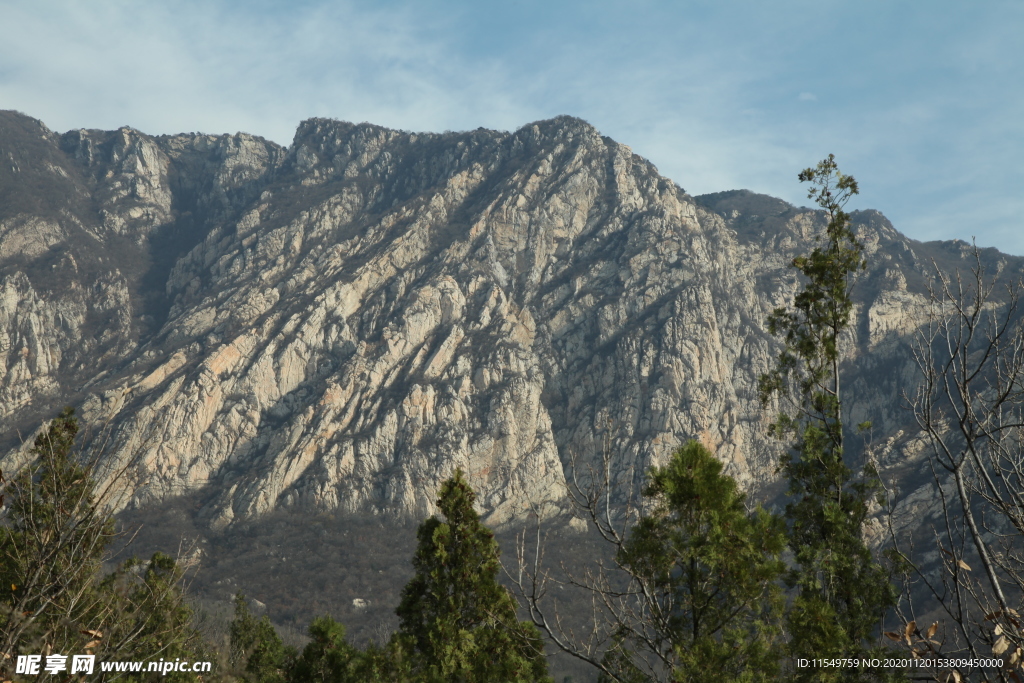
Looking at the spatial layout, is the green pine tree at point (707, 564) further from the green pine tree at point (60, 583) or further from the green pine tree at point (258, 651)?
the green pine tree at point (258, 651)

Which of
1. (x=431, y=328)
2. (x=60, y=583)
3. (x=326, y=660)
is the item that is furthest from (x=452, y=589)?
(x=431, y=328)

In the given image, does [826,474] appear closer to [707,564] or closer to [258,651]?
[707,564]

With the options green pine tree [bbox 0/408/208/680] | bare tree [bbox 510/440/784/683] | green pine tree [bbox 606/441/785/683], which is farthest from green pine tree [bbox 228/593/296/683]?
green pine tree [bbox 606/441/785/683]

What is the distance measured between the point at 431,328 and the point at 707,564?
135 metres

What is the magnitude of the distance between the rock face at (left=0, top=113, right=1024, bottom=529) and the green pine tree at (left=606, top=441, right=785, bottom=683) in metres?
104

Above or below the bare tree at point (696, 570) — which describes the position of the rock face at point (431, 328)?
above

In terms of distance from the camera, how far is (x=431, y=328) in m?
143

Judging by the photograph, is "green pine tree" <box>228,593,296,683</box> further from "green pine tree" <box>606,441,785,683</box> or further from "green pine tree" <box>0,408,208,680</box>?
"green pine tree" <box>606,441,785,683</box>

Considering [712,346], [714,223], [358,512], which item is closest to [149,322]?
[358,512]

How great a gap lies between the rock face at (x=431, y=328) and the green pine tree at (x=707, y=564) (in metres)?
104

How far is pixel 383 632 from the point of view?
329 feet

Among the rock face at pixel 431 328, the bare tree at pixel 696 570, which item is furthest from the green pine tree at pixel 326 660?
the rock face at pixel 431 328

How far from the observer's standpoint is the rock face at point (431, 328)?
124 meters

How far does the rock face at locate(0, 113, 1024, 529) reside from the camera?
12444 centimetres
